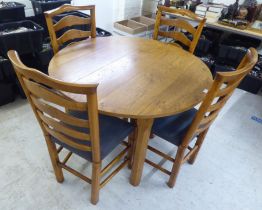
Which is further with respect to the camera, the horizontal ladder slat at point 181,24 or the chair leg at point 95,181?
the horizontal ladder slat at point 181,24

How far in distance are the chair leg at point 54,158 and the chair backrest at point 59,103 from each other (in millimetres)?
112

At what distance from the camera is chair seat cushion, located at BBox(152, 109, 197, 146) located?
1315 millimetres

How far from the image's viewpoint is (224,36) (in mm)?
2979


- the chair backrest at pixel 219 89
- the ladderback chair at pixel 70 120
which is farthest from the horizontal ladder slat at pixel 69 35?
the chair backrest at pixel 219 89

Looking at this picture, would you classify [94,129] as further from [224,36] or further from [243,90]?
[224,36]

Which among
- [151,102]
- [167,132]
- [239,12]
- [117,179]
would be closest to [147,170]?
[117,179]

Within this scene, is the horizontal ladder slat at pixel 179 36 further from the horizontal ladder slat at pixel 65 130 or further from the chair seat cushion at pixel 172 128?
the horizontal ladder slat at pixel 65 130

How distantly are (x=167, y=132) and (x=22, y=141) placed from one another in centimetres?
126

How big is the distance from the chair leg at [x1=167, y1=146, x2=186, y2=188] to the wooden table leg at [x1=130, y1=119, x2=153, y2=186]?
23cm

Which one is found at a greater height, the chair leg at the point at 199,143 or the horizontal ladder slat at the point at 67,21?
the horizontal ladder slat at the point at 67,21

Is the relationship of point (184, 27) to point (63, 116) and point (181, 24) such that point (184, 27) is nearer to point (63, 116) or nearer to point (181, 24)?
point (181, 24)

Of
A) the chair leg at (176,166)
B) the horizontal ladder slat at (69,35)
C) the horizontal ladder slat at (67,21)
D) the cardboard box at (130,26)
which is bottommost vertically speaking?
the chair leg at (176,166)

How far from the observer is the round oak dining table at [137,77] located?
42.0 inches

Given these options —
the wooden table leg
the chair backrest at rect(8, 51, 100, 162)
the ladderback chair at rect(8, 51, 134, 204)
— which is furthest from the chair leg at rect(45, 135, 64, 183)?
the wooden table leg
